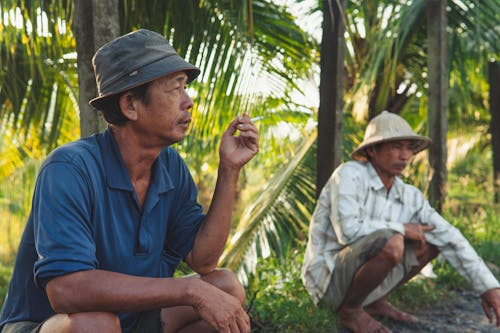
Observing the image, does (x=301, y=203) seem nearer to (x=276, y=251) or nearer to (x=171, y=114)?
(x=276, y=251)

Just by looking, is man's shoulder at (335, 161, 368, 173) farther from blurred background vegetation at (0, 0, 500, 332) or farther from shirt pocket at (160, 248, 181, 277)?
shirt pocket at (160, 248, 181, 277)

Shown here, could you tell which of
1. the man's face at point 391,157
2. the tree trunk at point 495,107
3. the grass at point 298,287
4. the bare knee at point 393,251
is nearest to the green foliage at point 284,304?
the grass at point 298,287

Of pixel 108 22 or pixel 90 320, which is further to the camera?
pixel 108 22

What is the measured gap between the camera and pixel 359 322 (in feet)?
13.2

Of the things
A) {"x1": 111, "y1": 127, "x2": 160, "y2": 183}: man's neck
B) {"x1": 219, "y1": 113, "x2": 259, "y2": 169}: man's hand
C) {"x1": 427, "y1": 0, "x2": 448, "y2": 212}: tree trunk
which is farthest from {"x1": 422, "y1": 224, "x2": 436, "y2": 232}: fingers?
{"x1": 111, "y1": 127, "x2": 160, "y2": 183}: man's neck

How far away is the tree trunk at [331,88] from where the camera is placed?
15.0 ft

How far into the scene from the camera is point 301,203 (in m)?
6.21

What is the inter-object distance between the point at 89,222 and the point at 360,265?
6.76 feet

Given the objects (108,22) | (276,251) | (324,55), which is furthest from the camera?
(276,251)

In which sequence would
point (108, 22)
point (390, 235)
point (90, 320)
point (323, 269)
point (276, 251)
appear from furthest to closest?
point (276, 251)
point (323, 269)
point (390, 235)
point (108, 22)
point (90, 320)

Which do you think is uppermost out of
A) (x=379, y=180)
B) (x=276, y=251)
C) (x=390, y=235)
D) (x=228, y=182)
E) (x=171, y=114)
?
(x=171, y=114)

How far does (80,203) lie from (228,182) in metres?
0.71

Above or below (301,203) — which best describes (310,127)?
above

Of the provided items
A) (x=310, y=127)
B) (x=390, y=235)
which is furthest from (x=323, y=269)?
(x=310, y=127)
